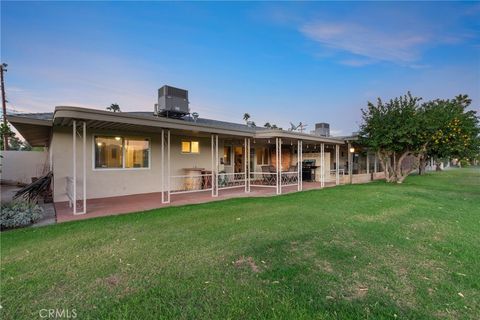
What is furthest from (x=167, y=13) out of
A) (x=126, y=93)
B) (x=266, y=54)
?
(x=126, y=93)

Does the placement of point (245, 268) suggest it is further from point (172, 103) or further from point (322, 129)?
point (322, 129)

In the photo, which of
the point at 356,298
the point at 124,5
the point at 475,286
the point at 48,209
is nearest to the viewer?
the point at 356,298

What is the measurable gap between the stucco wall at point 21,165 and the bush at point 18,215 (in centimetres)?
1202

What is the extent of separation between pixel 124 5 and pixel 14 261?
9704mm

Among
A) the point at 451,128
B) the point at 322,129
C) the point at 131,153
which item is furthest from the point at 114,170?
the point at 451,128

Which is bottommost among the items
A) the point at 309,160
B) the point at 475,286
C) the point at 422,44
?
the point at 475,286

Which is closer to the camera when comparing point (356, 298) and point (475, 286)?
point (356, 298)

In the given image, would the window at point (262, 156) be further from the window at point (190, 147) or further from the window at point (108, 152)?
the window at point (108, 152)

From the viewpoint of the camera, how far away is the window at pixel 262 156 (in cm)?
1572

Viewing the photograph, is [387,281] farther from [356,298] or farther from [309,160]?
[309,160]

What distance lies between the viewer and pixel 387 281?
2947 millimetres

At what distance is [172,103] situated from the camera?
1077cm

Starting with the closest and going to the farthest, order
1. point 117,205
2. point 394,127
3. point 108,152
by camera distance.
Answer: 1. point 117,205
2. point 108,152
3. point 394,127

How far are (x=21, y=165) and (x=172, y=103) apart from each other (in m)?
12.6
